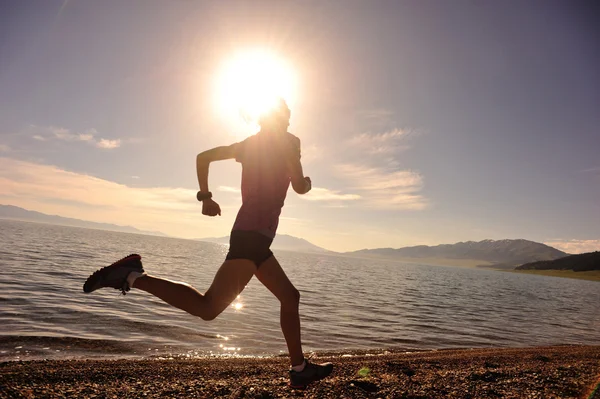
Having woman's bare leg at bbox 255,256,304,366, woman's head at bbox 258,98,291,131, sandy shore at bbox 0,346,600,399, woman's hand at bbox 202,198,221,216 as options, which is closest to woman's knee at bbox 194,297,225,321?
woman's bare leg at bbox 255,256,304,366

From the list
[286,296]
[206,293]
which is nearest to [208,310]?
[206,293]

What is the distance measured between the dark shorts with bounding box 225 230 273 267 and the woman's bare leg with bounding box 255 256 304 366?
0.51 ft

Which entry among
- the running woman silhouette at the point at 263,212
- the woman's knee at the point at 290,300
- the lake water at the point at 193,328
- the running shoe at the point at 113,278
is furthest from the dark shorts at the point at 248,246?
the lake water at the point at 193,328

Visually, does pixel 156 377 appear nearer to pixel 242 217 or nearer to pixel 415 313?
pixel 242 217

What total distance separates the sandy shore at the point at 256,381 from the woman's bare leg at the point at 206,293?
2.70m

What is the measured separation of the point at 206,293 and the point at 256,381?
363 cm

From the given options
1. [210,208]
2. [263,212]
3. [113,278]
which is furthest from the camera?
[210,208]

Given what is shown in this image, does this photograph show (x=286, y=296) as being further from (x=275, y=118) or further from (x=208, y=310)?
(x=275, y=118)

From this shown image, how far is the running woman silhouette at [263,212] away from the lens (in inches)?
126

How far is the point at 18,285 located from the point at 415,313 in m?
21.6

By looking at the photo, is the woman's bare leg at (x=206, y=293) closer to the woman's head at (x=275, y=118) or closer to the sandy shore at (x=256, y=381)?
the woman's head at (x=275, y=118)

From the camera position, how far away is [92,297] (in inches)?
608

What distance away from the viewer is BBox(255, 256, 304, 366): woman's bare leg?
11.2ft

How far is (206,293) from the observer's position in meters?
3.04
